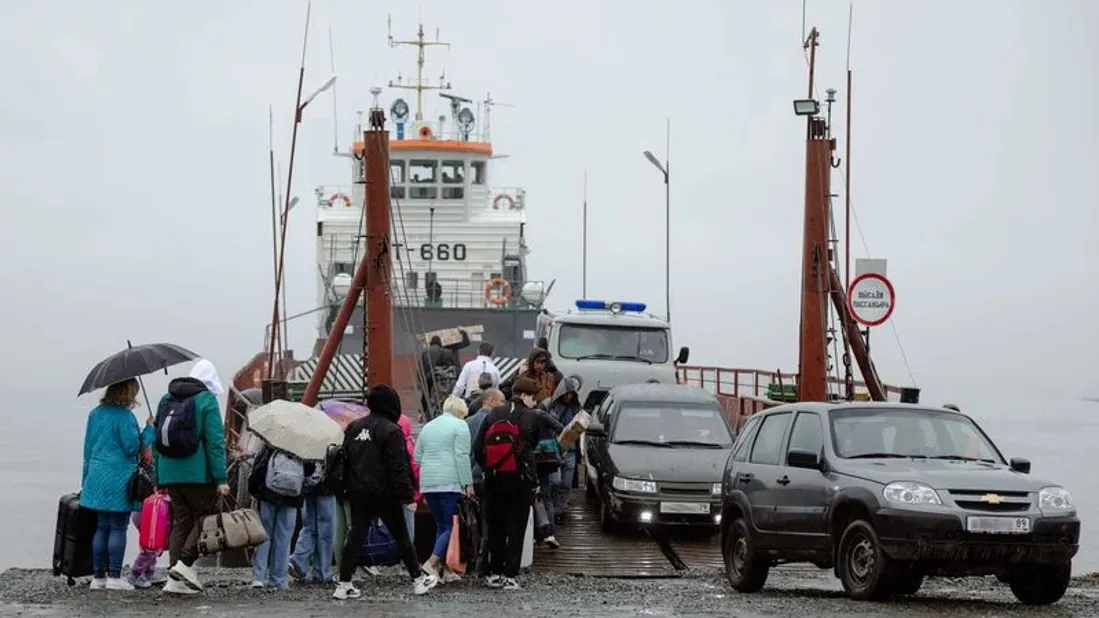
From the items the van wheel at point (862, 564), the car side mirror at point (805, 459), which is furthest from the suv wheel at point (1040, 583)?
the car side mirror at point (805, 459)

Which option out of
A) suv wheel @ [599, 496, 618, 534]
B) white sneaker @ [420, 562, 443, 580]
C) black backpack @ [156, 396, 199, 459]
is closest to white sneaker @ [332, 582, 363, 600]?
white sneaker @ [420, 562, 443, 580]

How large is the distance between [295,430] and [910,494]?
4.96 metres

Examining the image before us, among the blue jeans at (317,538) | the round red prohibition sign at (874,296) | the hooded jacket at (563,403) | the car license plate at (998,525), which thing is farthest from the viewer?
the round red prohibition sign at (874,296)

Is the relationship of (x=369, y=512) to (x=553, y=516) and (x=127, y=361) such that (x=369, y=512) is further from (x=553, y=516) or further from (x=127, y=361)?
(x=553, y=516)

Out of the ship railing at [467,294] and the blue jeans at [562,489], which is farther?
the ship railing at [467,294]

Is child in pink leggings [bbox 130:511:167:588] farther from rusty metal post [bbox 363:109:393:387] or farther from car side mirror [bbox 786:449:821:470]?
rusty metal post [bbox 363:109:393:387]

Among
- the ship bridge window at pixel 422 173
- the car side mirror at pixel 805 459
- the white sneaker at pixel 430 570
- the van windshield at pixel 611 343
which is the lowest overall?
the white sneaker at pixel 430 570

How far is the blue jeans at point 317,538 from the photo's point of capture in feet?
51.2

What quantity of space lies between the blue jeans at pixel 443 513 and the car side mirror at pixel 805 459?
9.50 ft

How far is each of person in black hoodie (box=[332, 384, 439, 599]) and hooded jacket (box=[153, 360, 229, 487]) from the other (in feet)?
3.34

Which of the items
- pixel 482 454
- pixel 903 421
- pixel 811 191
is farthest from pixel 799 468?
pixel 811 191

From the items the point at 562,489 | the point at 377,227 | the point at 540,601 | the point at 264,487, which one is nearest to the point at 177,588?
the point at 264,487

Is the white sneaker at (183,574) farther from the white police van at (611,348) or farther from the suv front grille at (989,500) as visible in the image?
the white police van at (611,348)

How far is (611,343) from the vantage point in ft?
96.0
